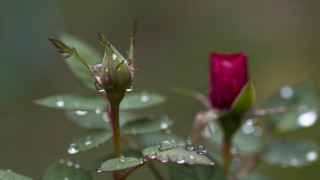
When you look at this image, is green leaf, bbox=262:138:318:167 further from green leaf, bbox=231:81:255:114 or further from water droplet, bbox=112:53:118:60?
water droplet, bbox=112:53:118:60

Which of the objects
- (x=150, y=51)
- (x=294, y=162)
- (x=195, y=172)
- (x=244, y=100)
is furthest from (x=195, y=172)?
(x=150, y=51)

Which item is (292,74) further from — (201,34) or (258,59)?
(201,34)

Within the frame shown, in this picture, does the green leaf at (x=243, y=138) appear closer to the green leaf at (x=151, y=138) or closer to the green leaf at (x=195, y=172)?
the green leaf at (x=151, y=138)

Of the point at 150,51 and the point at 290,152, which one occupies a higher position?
the point at 290,152

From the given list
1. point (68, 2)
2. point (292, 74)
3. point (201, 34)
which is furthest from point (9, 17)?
point (292, 74)

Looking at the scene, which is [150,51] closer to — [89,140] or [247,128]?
[247,128]

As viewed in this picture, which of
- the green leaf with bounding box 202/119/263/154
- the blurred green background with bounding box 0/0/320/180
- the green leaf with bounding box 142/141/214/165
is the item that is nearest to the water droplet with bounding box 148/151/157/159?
the green leaf with bounding box 142/141/214/165
